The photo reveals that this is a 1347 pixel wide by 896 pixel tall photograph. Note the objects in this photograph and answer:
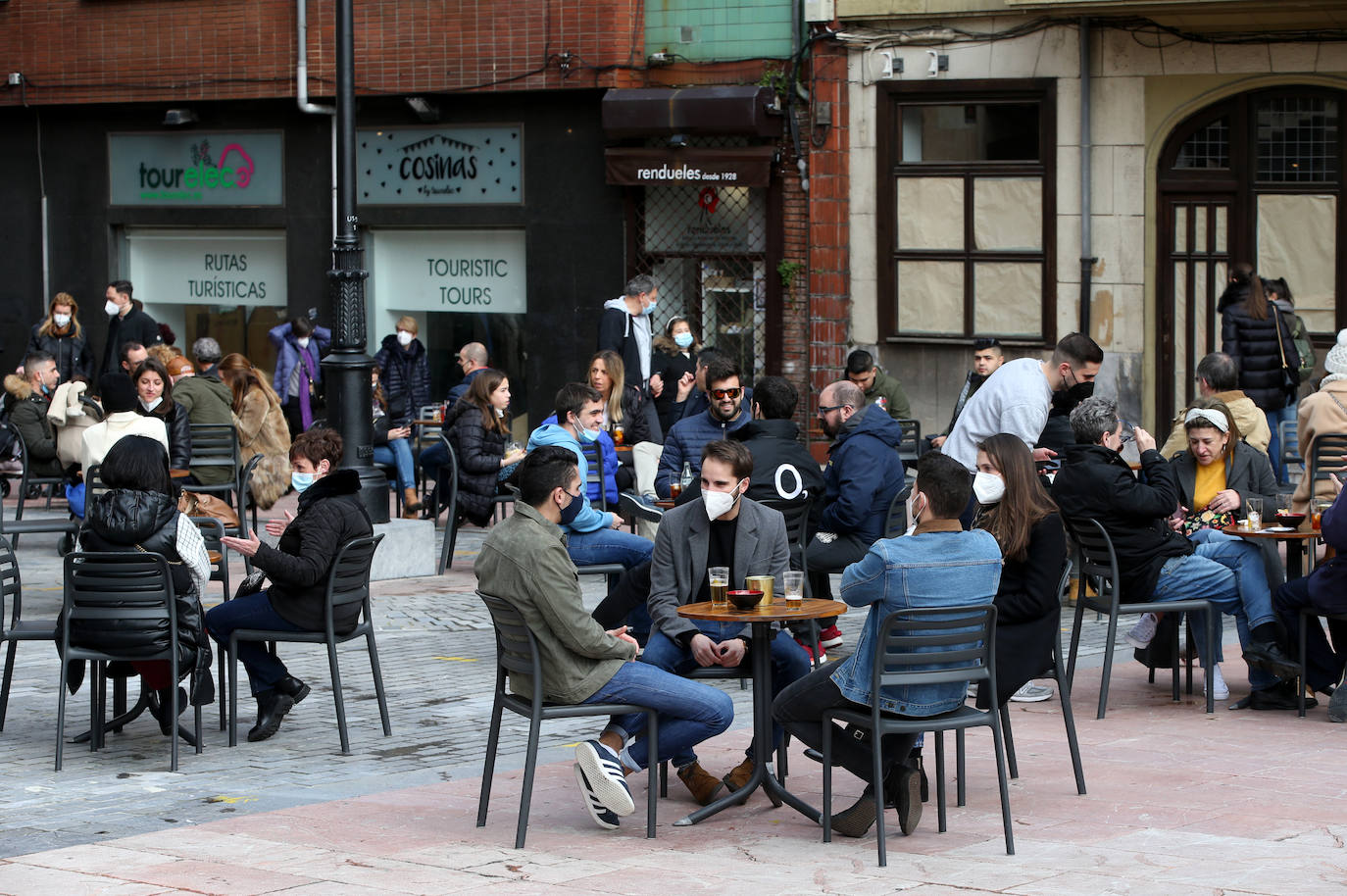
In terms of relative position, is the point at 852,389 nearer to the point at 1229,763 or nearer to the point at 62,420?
the point at 1229,763

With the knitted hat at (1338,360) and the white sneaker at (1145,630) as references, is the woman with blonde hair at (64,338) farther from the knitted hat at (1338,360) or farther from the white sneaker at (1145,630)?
the white sneaker at (1145,630)

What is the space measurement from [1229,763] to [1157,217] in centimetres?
1127

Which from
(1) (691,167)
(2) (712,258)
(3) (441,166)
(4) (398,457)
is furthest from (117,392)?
(3) (441,166)

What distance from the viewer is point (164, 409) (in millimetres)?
14305

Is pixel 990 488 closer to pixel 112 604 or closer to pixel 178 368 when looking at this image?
pixel 112 604

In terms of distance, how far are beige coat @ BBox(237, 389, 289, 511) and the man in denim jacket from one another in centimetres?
867

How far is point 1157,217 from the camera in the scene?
61.3 feet

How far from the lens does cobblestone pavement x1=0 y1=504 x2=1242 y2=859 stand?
25.1ft

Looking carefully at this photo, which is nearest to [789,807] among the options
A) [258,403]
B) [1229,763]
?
[1229,763]

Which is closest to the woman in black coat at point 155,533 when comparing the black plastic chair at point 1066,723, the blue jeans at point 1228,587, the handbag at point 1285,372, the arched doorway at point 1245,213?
the black plastic chair at point 1066,723

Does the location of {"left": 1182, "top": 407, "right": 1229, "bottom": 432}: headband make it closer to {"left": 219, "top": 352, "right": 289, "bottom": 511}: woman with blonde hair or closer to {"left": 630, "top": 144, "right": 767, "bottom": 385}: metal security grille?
{"left": 219, "top": 352, "right": 289, "bottom": 511}: woman with blonde hair

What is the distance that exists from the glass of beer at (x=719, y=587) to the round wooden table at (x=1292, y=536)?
127 inches

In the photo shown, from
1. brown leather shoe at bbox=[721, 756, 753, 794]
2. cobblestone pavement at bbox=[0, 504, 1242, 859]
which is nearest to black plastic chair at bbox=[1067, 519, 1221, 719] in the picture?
cobblestone pavement at bbox=[0, 504, 1242, 859]

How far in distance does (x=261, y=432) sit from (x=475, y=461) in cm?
257
